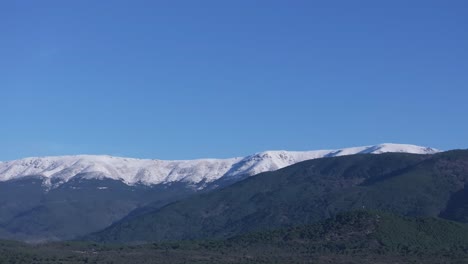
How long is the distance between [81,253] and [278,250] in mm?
39320

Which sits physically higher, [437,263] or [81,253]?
[81,253]

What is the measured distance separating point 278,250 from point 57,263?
46.4m

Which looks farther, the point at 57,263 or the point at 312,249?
the point at 312,249

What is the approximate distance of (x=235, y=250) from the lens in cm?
19275

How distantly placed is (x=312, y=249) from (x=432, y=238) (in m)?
27.7

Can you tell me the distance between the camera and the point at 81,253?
188625 mm

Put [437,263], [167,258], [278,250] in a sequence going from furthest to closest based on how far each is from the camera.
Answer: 1. [278,250]
2. [167,258]
3. [437,263]

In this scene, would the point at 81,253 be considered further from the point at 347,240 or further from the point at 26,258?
the point at 347,240

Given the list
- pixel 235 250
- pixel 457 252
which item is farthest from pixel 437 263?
pixel 235 250

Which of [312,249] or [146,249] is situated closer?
[312,249]

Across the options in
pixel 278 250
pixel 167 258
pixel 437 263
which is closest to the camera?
pixel 437 263

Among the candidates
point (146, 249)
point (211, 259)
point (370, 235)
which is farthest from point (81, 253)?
point (370, 235)

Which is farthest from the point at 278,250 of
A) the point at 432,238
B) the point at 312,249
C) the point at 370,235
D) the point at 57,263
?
the point at 57,263

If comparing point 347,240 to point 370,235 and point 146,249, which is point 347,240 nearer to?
point 370,235
